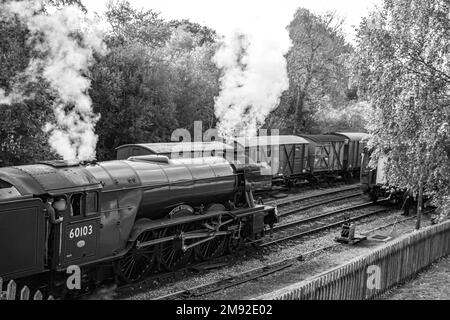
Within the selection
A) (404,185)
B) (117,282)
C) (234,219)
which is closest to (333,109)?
(404,185)

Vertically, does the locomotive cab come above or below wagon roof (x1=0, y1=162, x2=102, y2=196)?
below

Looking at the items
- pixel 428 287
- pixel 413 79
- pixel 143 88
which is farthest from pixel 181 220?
pixel 143 88

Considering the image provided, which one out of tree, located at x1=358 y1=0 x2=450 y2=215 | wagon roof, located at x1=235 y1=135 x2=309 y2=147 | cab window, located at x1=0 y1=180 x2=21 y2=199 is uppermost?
tree, located at x1=358 y1=0 x2=450 y2=215

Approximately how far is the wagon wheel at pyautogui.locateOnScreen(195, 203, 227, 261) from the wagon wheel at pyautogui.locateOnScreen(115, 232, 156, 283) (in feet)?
5.96


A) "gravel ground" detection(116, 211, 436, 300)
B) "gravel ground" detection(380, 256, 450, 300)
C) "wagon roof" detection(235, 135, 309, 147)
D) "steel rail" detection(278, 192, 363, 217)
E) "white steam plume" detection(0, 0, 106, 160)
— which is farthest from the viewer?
"wagon roof" detection(235, 135, 309, 147)

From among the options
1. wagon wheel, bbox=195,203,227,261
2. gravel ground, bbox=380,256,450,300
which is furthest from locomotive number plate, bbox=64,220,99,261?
gravel ground, bbox=380,256,450,300

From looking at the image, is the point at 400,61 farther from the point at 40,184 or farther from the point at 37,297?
the point at 37,297

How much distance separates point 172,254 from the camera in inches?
489

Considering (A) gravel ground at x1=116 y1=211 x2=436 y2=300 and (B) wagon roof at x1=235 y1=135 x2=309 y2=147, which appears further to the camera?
(B) wagon roof at x1=235 y1=135 x2=309 y2=147

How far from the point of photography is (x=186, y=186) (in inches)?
489

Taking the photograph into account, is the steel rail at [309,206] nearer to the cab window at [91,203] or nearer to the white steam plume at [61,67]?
the white steam plume at [61,67]

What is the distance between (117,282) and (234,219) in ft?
13.9

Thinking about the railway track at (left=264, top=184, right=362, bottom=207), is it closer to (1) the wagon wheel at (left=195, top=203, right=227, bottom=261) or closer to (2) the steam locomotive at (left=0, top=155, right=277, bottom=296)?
(2) the steam locomotive at (left=0, top=155, right=277, bottom=296)

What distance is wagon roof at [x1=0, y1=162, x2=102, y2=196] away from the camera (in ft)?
28.3
